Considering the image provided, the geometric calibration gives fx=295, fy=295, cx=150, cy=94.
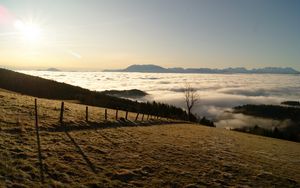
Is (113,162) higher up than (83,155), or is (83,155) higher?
(83,155)

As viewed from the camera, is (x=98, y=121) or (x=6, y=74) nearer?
(x=98, y=121)

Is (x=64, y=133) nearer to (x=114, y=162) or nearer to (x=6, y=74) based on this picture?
(x=114, y=162)

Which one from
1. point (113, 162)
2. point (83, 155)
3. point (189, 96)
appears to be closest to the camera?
point (113, 162)

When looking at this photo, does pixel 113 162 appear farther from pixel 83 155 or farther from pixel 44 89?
pixel 44 89

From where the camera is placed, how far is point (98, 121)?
3197 cm

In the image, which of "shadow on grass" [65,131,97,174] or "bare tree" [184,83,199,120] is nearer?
"shadow on grass" [65,131,97,174]

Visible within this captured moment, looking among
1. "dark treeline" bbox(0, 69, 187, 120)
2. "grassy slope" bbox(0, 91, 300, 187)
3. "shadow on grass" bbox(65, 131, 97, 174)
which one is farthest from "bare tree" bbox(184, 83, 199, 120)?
"shadow on grass" bbox(65, 131, 97, 174)

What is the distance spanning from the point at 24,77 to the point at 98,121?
85352mm

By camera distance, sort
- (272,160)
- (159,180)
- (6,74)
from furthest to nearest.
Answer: (6,74) → (272,160) → (159,180)

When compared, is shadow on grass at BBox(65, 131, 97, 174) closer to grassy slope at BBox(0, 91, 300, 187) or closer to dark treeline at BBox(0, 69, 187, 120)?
grassy slope at BBox(0, 91, 300, 187)

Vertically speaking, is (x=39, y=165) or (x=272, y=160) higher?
(x=39, y=165)

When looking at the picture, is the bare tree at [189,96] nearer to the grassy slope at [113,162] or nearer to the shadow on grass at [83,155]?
the grassy slope at [113,162]

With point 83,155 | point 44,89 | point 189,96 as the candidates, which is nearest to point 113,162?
point 83,155

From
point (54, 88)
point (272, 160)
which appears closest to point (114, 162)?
point (272, 160)
